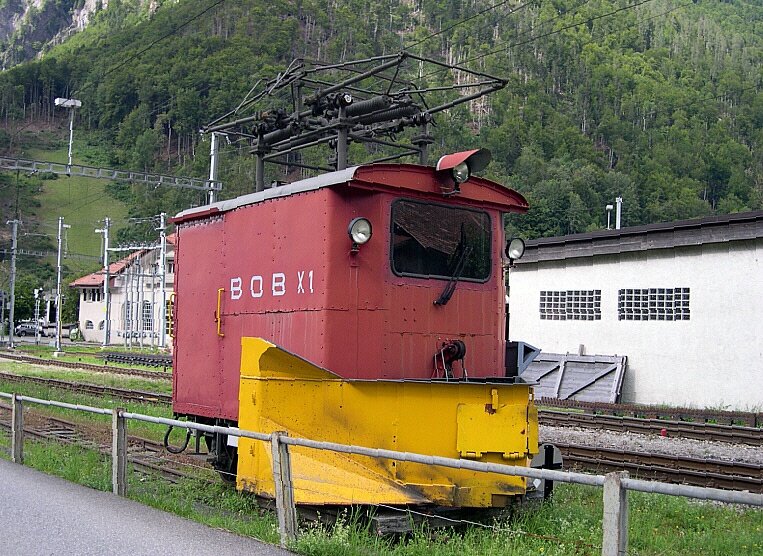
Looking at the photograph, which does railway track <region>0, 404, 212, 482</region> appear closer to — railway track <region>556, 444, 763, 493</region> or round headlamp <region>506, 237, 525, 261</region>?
round headlamp <region>506, 237, 525, 261</region>

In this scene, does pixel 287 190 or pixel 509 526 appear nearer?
pixel 509 526

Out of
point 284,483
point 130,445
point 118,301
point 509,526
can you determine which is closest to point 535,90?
point 118,301

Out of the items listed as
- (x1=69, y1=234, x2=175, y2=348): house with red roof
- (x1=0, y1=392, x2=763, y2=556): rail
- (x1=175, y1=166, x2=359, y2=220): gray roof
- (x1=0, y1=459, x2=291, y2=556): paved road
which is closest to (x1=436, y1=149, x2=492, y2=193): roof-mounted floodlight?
(x1=175, y1=166, x2=359, y2=220): gray roof

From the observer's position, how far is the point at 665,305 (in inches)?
907

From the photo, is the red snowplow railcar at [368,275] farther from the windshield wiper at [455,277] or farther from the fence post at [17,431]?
the fence post at [17,431]

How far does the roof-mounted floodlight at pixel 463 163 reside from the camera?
26.7 ft

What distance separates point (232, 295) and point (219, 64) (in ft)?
379

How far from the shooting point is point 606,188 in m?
94.7

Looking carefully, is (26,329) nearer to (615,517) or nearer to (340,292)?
(340,292)

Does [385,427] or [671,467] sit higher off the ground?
[385,427]

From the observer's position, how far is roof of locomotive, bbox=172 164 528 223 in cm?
774

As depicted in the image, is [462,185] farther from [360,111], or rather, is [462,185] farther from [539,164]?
[539,164]

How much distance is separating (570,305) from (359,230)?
18997 millimetres

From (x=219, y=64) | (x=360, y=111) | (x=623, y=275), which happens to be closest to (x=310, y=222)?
(x=360, y=111)
